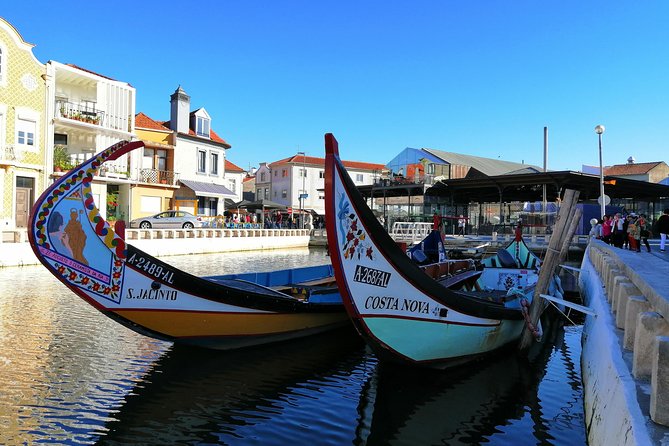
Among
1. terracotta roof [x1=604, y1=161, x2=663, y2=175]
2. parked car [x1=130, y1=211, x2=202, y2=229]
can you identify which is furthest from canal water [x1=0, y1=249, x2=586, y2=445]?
terracotta roof [x1=604, y1=161, x2=663, y2=175]

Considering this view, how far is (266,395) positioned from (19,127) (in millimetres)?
25987

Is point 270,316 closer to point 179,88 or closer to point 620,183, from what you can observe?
point 620,183

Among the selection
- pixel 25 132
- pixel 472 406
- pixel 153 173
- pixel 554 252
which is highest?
pixel 25 132

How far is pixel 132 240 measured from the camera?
26.4 metres

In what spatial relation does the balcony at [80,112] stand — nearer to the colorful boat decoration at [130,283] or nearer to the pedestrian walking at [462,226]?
the colorful boat decoration at [130,283]

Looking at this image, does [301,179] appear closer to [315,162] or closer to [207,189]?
[315,162]

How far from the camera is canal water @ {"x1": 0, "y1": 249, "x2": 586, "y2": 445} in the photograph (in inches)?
235

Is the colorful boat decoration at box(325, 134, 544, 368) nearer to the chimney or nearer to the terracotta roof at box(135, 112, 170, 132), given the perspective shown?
the terracotta roof at box(135, 112, 170, 132)

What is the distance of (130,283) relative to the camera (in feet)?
26.0

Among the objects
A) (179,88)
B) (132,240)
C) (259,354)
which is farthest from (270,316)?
(179,88)

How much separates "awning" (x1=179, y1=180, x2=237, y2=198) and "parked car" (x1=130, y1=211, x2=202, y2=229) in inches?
192

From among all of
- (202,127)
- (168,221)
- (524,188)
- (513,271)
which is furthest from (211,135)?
(513,271)

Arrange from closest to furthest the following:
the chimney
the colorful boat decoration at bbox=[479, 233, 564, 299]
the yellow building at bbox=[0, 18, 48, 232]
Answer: the colorful boat decoration at bbox=[479, 233, 564, 299] → the yellow building at bbox=[0, 18, 48, 232] → the chimney

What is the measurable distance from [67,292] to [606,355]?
47.4 ft
